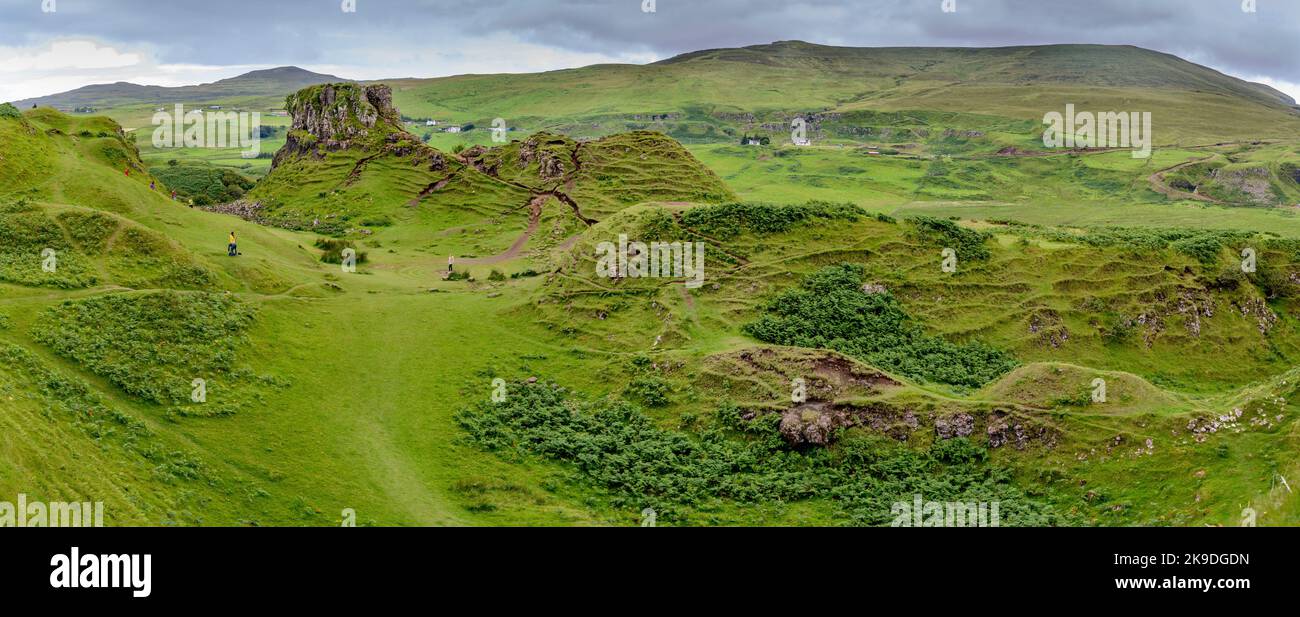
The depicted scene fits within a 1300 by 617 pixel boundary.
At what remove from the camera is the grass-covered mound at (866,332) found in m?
46.7

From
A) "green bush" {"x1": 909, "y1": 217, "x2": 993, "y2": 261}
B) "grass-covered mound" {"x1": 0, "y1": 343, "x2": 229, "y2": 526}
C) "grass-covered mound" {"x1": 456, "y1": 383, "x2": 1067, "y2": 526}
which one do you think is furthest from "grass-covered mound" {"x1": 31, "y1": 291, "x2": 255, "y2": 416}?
"green bush" {"x1": 909, "y1": 217, "x2": 993, "y2": 261}

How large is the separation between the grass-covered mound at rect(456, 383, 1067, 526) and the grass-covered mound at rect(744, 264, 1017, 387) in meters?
9.56

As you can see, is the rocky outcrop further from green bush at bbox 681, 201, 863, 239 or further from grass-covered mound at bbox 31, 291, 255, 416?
grass-covered mound at bbox 31, 291, 255, 416

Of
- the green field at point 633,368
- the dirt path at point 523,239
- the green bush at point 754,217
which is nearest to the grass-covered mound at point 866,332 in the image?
the green field at point 633,368

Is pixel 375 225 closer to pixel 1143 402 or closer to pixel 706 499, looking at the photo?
pixel 706 499

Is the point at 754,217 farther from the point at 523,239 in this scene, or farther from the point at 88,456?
the point at 88,456

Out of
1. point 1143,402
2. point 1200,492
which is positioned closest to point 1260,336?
point 1143,402

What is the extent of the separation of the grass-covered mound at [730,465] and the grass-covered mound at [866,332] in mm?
9560

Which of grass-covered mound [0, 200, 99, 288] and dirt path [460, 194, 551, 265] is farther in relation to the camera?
dirt path [460, 194, 551, 265]

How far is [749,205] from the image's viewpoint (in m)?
60.5

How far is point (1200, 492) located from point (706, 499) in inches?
704

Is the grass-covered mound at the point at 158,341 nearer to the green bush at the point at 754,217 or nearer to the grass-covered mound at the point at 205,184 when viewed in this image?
the green bush at the point at 754,217

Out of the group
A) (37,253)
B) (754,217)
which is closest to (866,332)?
(754,217)

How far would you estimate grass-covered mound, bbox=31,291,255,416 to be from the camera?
1468 inches
